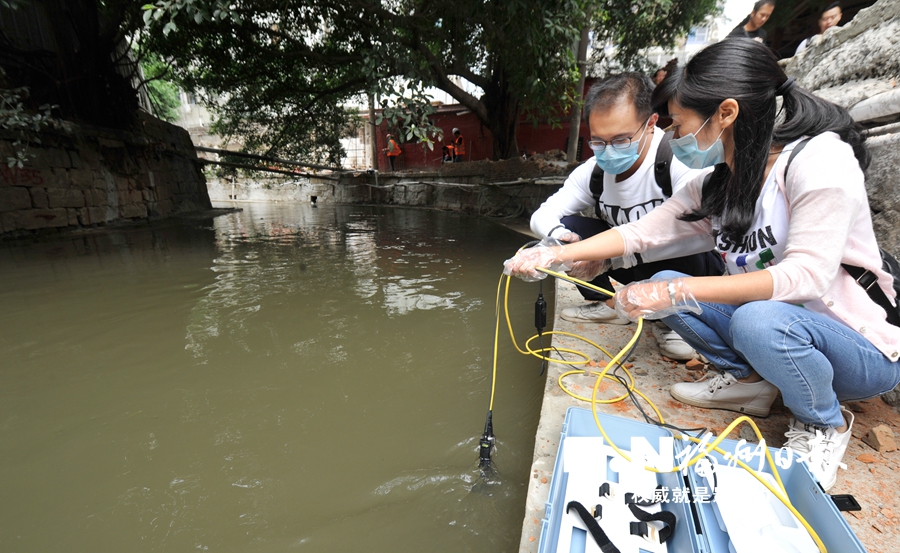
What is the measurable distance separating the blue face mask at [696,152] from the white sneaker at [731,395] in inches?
30.9

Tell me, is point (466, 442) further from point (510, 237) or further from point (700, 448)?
point (510, 237)

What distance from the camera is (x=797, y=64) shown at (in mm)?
2945

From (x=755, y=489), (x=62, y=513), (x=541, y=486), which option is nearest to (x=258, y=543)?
(x=62, y=513)

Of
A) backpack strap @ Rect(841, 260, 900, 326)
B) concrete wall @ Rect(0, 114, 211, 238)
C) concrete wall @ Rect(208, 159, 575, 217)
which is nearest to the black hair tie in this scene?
backpack strap @ Rect(841, 260, 900, 326)

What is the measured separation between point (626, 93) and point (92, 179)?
30.8 ft

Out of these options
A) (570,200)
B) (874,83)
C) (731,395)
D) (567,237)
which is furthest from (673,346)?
(874,83)

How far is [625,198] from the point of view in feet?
7.27

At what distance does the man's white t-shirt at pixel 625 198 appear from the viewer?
1.77 m

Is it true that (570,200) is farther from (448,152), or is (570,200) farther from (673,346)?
(448,152)

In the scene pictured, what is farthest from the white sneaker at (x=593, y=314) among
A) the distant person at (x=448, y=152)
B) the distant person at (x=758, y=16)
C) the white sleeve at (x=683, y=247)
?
the distant person at (x=448, y=152)

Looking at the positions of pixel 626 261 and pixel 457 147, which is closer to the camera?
pixel 626 261

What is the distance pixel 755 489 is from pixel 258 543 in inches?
56.2

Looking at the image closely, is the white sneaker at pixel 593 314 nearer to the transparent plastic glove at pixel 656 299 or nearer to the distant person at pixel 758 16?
the transparent plastic glove at pixel 656 299

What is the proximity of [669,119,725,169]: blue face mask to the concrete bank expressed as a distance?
91cm
